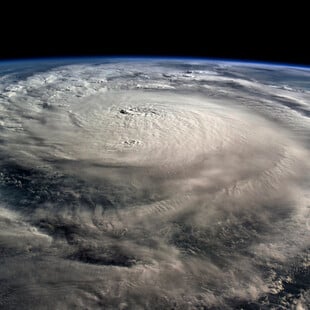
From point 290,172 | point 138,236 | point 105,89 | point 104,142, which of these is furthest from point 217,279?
point 105,89

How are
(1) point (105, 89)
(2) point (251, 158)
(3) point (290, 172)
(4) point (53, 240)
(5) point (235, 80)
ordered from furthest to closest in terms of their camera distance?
1. (5) point (235, 80)
2. (1) point (105, 89)
3. (2) point (251, 158)
4. (3) point (290, 172)
5. (4) point (53, 240)

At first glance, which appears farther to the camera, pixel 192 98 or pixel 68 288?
pixel 192 98

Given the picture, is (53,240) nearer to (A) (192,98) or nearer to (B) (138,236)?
(B) (138,236)

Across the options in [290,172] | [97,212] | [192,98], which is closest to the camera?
[97,212]

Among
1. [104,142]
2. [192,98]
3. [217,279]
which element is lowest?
[217,279]

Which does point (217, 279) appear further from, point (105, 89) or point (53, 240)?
point (105, 89)

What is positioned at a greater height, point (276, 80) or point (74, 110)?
point (276, 80)

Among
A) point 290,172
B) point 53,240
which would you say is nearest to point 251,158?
point 290,172
